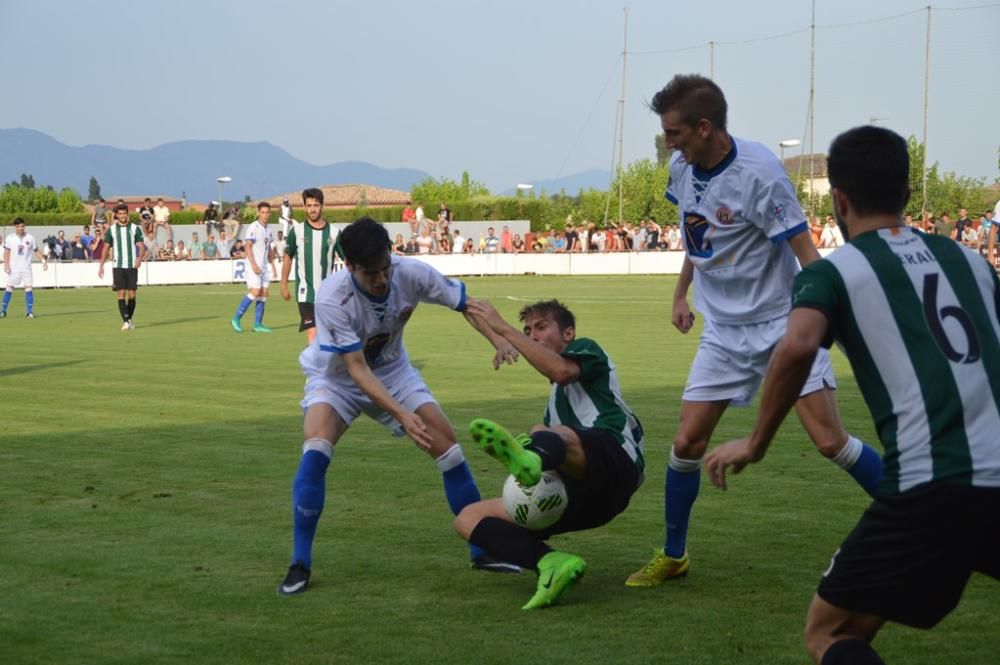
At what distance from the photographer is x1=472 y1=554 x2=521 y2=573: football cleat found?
21.6ft

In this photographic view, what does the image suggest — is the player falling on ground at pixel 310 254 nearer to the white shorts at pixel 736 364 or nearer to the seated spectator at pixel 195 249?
the white shorts at pixel 736 364

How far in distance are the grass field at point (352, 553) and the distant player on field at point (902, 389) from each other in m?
1.50

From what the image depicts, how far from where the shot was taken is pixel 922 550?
3648mm

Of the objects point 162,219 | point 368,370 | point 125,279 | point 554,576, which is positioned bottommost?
point 554,576

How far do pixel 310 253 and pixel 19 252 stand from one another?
1521 cm

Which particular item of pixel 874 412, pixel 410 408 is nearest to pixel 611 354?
pixel 410 408

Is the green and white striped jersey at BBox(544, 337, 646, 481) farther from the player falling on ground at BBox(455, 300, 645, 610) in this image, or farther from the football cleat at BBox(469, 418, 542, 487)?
the football cleat at BBox(469, 418, 542, 487)

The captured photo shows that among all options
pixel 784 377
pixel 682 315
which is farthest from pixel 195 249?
pixel 784 377

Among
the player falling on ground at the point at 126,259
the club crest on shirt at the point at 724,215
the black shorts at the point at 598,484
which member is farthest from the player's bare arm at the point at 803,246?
the player falling on ground at the point at 126,259

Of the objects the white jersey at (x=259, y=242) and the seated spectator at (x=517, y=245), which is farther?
the seated spectator at (x=517, y=245)

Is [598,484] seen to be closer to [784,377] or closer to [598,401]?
[598,401]

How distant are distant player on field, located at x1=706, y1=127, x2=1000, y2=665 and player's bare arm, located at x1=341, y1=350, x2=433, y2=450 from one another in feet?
8.63

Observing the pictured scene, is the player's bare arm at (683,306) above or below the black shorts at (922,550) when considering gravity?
above

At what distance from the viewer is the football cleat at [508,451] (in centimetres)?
551
